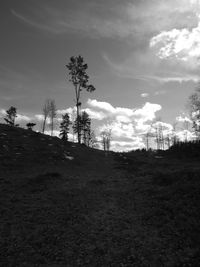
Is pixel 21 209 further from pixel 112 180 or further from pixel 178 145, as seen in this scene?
pixel 178 145

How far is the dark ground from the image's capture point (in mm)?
6613

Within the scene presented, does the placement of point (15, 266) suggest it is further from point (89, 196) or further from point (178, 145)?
point (178, 145)

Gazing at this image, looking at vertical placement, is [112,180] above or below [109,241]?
above

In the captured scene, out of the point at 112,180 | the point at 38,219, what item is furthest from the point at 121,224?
the point at 112,180

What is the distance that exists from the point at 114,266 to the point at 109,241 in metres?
1.39

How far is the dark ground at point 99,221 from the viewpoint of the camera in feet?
21.7

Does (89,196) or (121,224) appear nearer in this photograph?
(121,224)

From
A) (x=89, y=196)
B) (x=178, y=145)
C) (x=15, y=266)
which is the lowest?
(x=15, y=266)

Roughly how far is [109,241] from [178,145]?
27.2 meters

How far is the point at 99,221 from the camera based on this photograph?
364 inches

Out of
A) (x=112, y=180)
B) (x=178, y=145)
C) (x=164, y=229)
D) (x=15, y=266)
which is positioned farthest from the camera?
(x=178, y=145)

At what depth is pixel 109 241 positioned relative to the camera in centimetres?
758

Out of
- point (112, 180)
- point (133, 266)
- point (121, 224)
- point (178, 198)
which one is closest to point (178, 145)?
point (112, 180)

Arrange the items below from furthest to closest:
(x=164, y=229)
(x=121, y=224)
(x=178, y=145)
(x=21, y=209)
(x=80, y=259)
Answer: (x=178, y=145)
(x=21, y=209)
(x=121, y=224)
(x=164, y=229)
(x=80, y=259)
